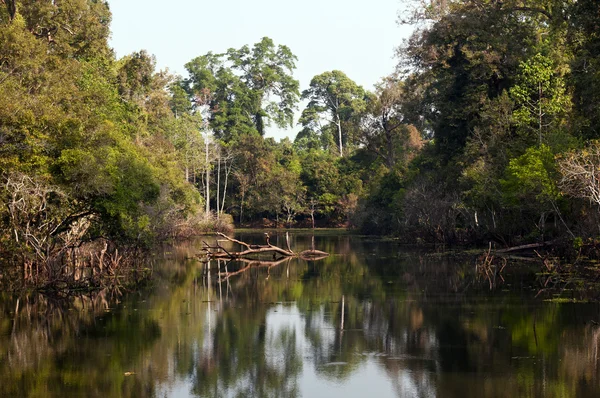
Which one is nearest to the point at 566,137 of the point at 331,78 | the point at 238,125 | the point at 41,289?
the point at 41,289

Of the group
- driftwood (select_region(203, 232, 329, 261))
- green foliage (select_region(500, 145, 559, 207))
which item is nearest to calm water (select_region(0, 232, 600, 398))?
green foliage (select_region(500, 145, 559, 207))

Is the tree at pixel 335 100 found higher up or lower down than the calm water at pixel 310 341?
higher up

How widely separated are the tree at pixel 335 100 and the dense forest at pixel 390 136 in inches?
964

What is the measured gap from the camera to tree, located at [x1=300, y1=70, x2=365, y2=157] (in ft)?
323

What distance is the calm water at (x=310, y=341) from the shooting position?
39.9 feet

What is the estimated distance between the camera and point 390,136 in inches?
2808

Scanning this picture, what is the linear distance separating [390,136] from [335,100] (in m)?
30.8

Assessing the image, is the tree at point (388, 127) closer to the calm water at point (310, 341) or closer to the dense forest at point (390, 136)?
the dense forest at point (390, 136)

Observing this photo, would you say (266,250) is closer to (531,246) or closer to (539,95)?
(531,246)

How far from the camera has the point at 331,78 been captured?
9981 centimetres

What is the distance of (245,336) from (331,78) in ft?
281

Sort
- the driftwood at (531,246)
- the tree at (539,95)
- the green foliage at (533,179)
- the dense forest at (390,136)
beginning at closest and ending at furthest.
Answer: the dense forest at (390,136), the green foliage at (533,179), the driftwood at (531,246), the tree at (539,95)

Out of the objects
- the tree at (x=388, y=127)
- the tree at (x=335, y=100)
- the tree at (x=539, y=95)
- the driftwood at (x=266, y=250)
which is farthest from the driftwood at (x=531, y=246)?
the tree at (x=335, y=100)

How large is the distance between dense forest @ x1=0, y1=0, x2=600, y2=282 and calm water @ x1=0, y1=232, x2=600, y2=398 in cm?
356
